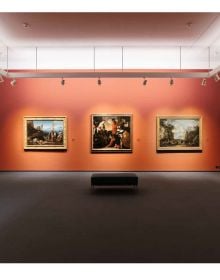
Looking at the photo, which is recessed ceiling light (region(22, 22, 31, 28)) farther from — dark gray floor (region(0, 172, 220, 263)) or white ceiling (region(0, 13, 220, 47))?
dark gray floor (region(0, 172, 220, 263))

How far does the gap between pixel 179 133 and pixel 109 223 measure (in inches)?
431

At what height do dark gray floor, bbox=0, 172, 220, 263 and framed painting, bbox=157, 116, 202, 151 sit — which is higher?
framed painting, bbox=157, 116, 202, 151

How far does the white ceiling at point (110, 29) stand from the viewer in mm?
10117

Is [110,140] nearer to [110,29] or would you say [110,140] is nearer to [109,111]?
[109,111]

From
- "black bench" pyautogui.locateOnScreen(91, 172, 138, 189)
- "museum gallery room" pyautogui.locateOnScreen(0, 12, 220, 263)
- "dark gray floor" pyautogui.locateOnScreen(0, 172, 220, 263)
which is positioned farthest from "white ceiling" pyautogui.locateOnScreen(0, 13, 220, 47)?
Result: "dark gray floor" pyautogui.locateOnScreen(0, 172, 220, 263)

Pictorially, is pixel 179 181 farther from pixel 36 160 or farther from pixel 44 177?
pixel 36 160

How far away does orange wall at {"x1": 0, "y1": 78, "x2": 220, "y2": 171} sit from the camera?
1680 cm

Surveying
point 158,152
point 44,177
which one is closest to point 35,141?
point 44,177

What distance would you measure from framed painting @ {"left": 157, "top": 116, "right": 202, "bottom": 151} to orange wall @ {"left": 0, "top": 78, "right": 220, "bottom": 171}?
0.36 metres

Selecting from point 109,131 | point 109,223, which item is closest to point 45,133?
point 109,131

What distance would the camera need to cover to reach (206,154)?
16.8 metres

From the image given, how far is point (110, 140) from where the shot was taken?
16.8 meters

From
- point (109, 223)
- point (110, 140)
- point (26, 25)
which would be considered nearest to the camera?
point (109, 223)

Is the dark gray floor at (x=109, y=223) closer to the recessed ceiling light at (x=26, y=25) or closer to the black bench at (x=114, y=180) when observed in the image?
the black bench at (x=114, y=180)
